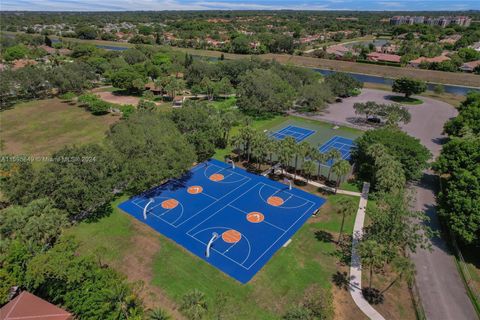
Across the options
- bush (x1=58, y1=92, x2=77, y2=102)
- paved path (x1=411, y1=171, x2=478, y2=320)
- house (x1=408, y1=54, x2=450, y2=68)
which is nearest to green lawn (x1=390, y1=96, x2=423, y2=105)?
house (x1=408, y1=54, x2=450, y2=68)

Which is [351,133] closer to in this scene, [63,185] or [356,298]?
[356,298]

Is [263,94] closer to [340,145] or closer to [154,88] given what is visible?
[340,145]

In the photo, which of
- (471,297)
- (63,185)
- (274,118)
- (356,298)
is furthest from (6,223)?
(274,118)

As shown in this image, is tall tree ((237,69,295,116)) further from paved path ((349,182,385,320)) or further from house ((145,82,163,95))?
paved path ((349,182,385,320))

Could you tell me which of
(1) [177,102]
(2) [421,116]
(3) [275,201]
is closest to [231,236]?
(3) [275,201]

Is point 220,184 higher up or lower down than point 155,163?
lower down

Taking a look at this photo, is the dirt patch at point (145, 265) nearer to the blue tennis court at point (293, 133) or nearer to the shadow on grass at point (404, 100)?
the blue tennis court at point (293, 133)

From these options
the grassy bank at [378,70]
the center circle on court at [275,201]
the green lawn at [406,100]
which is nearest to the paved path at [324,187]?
the center circle on court at [275,201]
